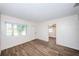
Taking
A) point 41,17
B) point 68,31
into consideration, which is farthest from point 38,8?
point 68,31

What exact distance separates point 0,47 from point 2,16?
5.95 feet

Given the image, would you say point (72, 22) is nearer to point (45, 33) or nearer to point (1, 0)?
point (45, 33)

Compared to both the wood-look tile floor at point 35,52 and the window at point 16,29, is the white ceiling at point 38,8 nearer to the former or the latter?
the window at point 16,29

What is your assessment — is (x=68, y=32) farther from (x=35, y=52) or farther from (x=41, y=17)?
(x=35, y=52)

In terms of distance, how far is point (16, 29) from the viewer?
17.0 feet

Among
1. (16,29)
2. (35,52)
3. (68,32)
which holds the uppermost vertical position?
(16,29)

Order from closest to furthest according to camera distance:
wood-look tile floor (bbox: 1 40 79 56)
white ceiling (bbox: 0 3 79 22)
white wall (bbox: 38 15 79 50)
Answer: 1. white ceiling (bbox: 0 3 79 22)
2. wood-look tile floor (bbox: 1 40 79 56)
3. white wall (bbox: 38 15 79 50)

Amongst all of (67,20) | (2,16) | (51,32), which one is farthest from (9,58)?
(51,32)

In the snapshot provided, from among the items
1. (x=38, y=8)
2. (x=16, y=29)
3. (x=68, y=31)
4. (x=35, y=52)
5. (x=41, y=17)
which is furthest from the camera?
(x=16, y=29)

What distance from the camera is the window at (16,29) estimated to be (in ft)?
14.5

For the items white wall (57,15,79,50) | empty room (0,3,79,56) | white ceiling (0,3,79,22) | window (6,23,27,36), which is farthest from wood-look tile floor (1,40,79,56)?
white ceiling (0,3,79,22)

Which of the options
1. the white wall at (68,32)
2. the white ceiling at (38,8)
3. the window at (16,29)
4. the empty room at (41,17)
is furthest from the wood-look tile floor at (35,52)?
the white ceiling at (38,8)

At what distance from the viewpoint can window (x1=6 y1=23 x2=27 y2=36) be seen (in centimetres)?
441

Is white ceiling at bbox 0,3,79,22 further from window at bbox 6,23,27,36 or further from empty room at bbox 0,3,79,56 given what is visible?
window at bbox 6,23,27,36
